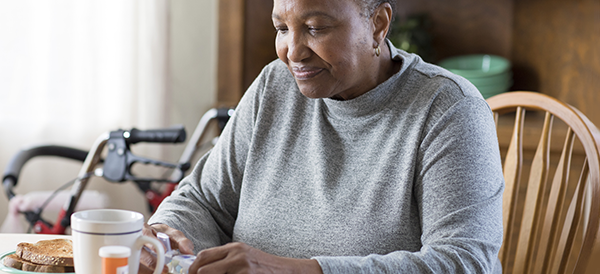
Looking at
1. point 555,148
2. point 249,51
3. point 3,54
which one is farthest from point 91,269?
point 249,51

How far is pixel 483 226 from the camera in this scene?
83cm

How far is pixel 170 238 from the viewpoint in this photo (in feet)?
2.94

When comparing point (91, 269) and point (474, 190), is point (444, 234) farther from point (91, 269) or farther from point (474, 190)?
point (91, 269)

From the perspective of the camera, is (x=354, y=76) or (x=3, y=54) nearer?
(x=354, y=76)

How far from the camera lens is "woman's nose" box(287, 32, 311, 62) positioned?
0.96 metres

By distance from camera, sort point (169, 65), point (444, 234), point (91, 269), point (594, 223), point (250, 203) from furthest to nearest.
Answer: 1. point (169, 65)
2. point (250, 203)
3. point (594, 223)
4. point (444, 234)
5. point (91, 269)

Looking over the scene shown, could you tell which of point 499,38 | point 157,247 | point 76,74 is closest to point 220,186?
point 157,247

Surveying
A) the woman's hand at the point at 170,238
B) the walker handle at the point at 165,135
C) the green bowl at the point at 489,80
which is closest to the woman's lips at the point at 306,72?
the woman's hand at the point at 170,238

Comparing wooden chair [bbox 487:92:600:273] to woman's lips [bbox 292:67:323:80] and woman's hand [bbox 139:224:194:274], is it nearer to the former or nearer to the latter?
woman's lips [bbox 292:67:323:80]

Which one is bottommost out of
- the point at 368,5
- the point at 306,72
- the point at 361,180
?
the point at 361,180

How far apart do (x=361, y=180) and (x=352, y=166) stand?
4cm

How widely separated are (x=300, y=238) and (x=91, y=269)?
1.37 ft

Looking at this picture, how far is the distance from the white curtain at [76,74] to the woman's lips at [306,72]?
1466mm

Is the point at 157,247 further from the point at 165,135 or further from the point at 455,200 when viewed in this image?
the point at 165,135
